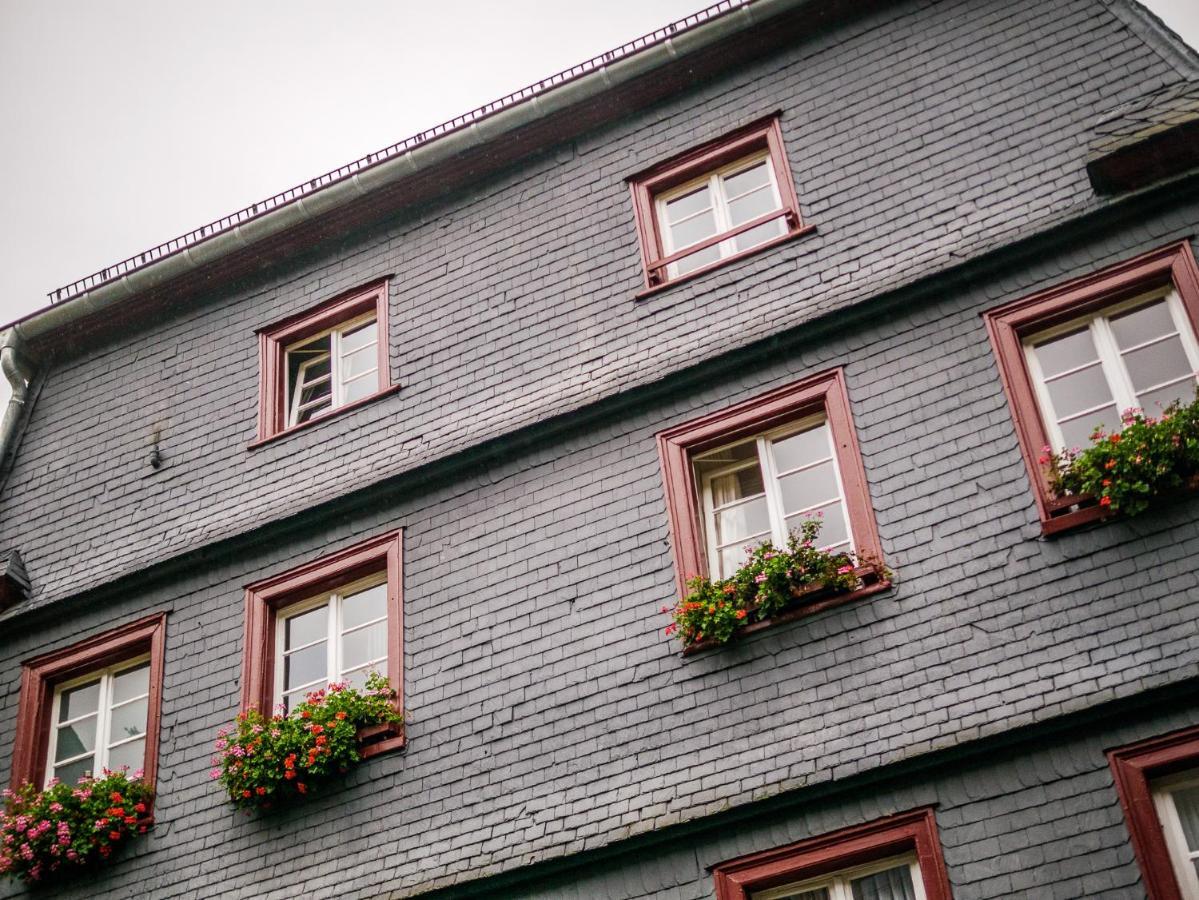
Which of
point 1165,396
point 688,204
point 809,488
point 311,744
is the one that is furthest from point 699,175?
point 311,744

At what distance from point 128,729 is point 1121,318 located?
9920mm

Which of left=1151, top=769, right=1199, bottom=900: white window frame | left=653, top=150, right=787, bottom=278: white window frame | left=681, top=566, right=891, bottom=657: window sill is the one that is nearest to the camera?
left=1151, top=769, right=1199, bottom=900: white window frame

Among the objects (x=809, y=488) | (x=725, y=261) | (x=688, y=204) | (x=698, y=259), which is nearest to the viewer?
(x=809, y=488)

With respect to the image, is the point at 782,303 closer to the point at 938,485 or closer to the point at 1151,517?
the point at 938,485

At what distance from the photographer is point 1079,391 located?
12.8 meters

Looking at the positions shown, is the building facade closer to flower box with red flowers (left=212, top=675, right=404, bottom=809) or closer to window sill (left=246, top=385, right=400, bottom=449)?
window sill (left=246, top=385, right=400, bottom=449)

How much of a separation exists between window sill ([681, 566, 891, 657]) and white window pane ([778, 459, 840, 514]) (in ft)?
3.24

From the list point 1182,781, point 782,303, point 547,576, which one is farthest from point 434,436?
point 1182,781

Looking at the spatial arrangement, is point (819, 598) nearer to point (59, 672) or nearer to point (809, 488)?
point (809, 488)

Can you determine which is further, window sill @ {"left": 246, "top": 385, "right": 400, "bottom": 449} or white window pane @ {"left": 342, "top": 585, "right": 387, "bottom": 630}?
window sill @ {"left": 246, "top": 385, "right": 400, "bottom": 449}

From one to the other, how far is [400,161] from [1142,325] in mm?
8115

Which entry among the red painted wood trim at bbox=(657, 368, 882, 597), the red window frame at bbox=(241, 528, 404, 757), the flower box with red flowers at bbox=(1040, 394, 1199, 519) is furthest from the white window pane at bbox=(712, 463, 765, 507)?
the red window frame at bbox=(241, 528, 404, 757)

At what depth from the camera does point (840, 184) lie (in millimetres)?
14977

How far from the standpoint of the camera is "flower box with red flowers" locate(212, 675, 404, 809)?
45.2 feet
